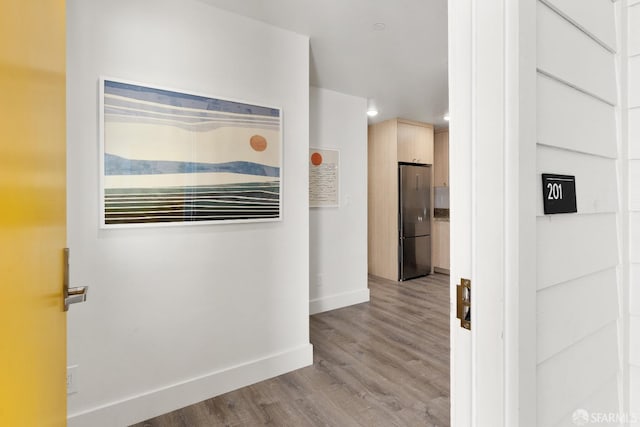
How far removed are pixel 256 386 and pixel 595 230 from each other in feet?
7.04

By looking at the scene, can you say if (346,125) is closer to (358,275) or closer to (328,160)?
(328,160)

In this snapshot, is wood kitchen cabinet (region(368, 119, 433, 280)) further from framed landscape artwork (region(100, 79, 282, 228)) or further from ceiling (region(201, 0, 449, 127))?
framed landscape artwork (region(100, 79, 282, 228))

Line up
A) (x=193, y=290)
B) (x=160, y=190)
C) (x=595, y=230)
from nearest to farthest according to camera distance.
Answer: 1. (x=595, y=230)
2. (x=160, y=190)
3. (x=193, y=290)

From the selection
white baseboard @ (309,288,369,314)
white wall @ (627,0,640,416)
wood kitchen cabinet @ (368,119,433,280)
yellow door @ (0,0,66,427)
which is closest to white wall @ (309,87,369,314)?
white baseboard @ (309,288,369,314)

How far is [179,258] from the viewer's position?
2.03m

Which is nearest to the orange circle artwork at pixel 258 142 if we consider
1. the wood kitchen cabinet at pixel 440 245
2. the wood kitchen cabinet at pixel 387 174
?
the wood kitchen cabinet at pixel 387 174

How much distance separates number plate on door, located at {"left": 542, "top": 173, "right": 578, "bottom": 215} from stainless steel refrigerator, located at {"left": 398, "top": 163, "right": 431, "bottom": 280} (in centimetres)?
438

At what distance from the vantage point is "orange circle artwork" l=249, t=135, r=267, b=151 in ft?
7.50

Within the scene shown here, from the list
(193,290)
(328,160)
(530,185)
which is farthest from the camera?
(328,160)

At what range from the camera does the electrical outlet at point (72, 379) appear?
5.61 feet

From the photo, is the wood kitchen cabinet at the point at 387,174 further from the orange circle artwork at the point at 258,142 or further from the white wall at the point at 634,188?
the white wall at the point at 634,188

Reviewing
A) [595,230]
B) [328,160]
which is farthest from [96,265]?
[328,160]

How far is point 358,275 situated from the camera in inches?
167

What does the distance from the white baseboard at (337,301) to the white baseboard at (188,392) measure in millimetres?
1252
